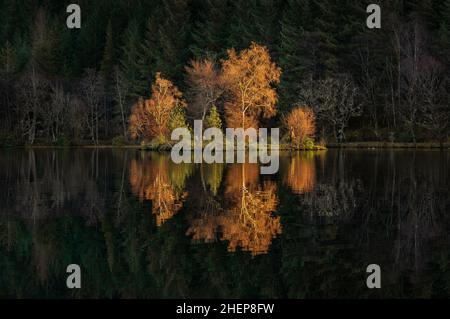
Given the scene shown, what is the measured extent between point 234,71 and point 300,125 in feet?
22.4

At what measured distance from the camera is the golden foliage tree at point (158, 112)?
5116 centimetres

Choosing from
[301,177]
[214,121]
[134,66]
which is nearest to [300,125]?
[214,121]

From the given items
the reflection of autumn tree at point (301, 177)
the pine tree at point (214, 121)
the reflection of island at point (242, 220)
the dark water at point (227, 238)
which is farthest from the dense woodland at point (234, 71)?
the reflection of island at point (242, 220)

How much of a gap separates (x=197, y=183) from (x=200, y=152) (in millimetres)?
23558

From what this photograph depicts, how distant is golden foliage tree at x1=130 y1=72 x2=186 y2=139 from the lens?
51156 mm

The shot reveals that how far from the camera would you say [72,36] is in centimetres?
7938

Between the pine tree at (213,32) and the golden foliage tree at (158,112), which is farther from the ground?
the pine tree at (213,32)

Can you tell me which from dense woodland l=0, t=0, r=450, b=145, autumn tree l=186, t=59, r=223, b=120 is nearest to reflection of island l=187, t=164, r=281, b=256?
autumn tree l=186, t=59, r=223, b=120

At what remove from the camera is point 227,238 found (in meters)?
13.1

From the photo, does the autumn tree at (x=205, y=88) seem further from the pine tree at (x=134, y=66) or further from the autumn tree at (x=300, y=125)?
the pine tree at (x=134, y=66)

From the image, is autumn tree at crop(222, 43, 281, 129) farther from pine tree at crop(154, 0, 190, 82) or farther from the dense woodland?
pine tree at crop(154, 0, 190, 82)

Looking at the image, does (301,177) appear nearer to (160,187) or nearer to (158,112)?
(160,187)

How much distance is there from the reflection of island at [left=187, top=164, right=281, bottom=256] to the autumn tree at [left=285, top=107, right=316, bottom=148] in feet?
89.0

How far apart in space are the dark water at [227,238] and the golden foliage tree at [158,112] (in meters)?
27.4
